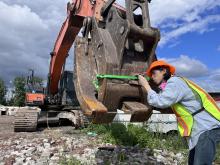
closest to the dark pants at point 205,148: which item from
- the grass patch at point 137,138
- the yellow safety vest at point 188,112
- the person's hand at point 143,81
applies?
the yellow safety vest at point 188,112

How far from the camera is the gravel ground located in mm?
7141

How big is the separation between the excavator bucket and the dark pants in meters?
0.76

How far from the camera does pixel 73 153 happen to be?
7680mm

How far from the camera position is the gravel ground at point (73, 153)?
7.14 m

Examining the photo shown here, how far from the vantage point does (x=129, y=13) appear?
4.67 metres

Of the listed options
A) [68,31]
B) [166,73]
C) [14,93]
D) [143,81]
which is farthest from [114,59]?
[14,93]

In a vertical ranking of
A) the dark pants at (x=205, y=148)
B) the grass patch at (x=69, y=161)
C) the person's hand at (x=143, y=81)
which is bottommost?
the grass patch at (x=69, y=161)

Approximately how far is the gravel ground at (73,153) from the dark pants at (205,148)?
327 cm

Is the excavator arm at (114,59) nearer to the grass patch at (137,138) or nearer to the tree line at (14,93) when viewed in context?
the grass patch at (137,138)

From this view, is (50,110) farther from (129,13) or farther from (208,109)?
(208,109)

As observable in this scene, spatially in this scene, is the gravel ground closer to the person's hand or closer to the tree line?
the person's hand

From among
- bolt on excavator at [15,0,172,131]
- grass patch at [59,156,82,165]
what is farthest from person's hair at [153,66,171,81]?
grass patch at [59,156,82,165]

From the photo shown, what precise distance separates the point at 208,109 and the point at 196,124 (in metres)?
0.19

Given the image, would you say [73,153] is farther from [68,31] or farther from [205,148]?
[205,148]
